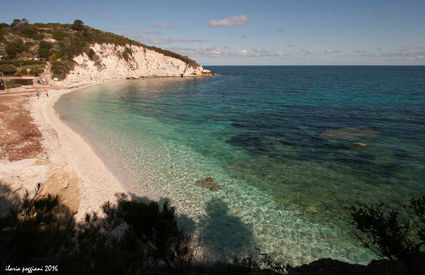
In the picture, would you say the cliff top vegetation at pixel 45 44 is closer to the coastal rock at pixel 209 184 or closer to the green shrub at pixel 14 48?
the green shrub at pixel 14 48

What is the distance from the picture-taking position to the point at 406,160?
16.6 meters

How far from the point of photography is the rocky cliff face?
6988cm

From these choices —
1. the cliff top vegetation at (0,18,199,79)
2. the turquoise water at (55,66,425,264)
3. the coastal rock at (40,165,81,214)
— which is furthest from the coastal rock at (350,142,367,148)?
the cliff top vegetation at (0,18,199,79)

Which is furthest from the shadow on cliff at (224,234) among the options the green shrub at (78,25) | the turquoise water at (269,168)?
the green shrub at (78,25)

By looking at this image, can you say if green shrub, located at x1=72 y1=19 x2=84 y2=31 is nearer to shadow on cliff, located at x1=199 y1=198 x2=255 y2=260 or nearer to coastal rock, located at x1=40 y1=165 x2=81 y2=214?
coastal rock, located at x1=40 y1=165 x2=81 y2=214

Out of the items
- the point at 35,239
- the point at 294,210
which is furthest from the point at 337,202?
the point at 35,239

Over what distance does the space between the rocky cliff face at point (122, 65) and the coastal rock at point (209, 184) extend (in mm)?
61594

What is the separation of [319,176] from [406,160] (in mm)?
7571

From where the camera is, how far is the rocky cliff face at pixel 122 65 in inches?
2751

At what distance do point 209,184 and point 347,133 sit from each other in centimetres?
1732

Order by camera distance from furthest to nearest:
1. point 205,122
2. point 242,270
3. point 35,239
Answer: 1. point 205,122
2. point 242,270
3. point 35,239

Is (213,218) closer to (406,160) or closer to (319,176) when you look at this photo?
(319,176)

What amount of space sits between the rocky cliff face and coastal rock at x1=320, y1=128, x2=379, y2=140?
64.2 metres

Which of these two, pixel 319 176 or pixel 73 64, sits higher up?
pixel 73 64
